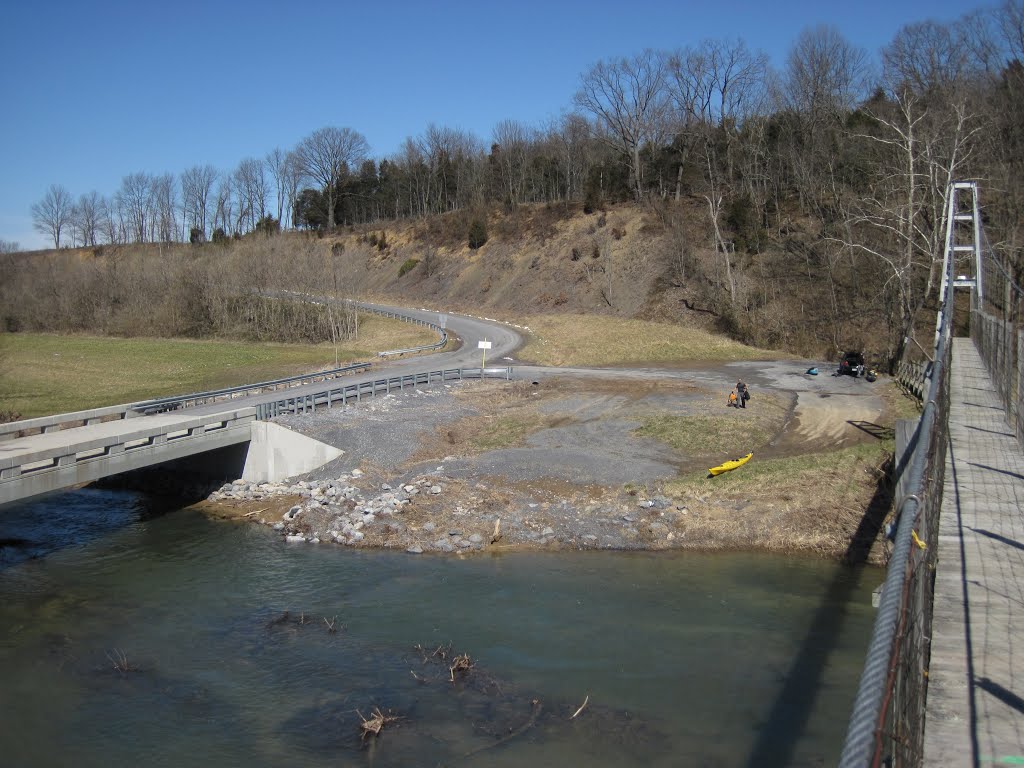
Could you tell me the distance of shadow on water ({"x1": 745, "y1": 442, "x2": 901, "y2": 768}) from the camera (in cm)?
1370

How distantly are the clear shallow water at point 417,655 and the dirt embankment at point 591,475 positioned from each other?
1490 mm

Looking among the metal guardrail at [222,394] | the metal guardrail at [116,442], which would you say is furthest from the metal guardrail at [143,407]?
the metal guardrail at [116,442]

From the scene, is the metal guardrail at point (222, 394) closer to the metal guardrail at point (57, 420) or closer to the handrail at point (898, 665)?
the metal guardrail at point (57, 420)

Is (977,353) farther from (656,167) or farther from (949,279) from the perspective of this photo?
(656,167)

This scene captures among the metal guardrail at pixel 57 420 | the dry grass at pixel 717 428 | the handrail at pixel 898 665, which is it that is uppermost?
the handrail at pixel 898 665

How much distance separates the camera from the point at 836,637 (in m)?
17.9

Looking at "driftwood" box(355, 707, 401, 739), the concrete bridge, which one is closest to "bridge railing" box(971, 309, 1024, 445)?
"driftwood" box(355, 707, 401, 739)

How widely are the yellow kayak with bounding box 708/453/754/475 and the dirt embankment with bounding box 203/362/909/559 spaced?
1.24ft

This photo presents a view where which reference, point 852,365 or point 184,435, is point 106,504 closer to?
point 184,435

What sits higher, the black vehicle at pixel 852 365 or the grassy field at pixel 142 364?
the black vehicle at pixel 852 365

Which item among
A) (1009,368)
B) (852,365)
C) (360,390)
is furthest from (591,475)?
(852,365)

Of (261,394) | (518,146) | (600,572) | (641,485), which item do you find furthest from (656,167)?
(600,572)

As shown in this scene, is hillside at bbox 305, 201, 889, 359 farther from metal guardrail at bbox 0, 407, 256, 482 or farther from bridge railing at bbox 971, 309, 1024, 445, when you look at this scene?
metal guardrail at bbox 0, 407, 256, 482

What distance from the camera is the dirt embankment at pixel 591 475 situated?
988 inches
